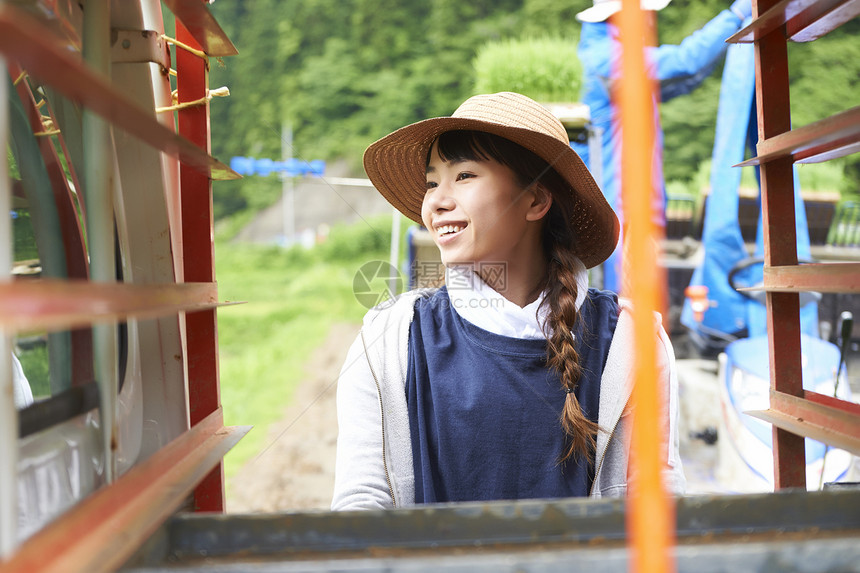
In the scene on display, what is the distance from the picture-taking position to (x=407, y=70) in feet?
27.2

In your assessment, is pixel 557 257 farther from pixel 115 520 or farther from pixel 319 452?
pixel 319 452

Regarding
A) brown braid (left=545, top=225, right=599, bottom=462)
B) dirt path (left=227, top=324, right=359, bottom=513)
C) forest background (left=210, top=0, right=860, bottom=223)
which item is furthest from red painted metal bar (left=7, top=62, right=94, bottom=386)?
dirt path (left=227, top=324, right=359, bottom=513)

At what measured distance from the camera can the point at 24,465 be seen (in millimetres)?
646

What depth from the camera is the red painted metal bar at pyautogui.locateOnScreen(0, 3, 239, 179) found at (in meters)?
0.41

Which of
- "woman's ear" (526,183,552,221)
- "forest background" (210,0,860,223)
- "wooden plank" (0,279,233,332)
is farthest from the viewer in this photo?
"forest background" (210,0,860,223)

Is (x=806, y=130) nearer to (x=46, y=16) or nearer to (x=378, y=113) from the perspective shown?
(x=46, y=16)

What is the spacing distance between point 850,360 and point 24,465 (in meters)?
3.53

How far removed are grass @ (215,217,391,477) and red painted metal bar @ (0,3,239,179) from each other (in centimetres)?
51

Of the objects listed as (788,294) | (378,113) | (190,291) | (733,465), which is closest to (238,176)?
(190,291)

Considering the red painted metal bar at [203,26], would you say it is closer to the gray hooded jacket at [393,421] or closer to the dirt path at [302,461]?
the gray hooded jacket at [393,421]

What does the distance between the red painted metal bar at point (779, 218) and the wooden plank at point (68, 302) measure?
42.6 inches

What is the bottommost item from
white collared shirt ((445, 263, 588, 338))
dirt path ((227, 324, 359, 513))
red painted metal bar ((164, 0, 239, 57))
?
Result: dirt path ((227, 324, 359, 513))

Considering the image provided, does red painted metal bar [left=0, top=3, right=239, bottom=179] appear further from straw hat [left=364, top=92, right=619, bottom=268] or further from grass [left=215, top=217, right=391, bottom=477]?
straw hat [left=364, top=92, right=619, bottom=268]

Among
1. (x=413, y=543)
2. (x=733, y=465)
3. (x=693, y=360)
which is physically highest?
(x=413, y=543)
